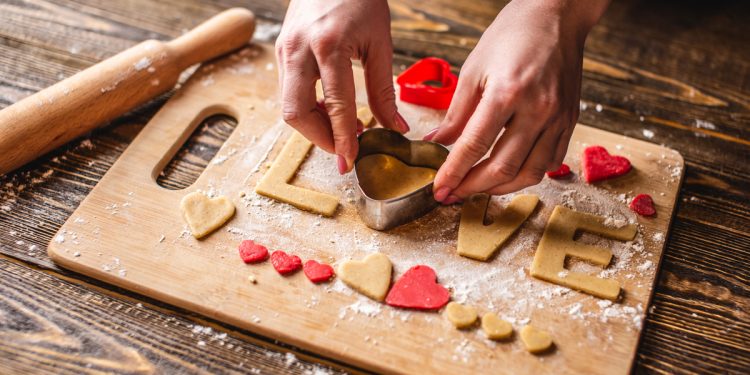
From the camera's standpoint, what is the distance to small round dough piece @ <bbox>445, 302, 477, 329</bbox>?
1.34 meters

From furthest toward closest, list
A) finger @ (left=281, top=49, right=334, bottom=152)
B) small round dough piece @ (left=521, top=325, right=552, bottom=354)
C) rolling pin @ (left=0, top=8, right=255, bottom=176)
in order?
rolling pin @ (left=0, top=8, right=255, bottom=176) < finger @ (left=281, top=49, right=334, bottom=152) < small round dough piece @ (left=521, top=325, right=552, bottom=354)

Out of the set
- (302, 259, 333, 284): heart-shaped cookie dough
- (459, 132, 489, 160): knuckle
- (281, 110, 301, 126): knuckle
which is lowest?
(302, 259, 333, 284): heart-shaped cookie dough

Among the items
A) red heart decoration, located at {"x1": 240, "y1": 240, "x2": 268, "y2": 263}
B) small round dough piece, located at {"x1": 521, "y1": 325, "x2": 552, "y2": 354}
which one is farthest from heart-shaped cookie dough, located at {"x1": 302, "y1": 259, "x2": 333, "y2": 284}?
small round dough piece, located at {"x1": 521, "y1": 325, "x2": 552, "y2": 354}

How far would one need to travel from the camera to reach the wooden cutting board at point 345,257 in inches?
52.0

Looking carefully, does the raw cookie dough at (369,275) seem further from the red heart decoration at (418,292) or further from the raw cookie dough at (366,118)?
the raw cookie dough at (366,118)

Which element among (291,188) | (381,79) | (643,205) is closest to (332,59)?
(381,79)

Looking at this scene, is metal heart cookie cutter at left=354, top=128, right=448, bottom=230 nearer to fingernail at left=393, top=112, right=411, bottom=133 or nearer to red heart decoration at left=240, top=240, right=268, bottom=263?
fingernail at left=393, top=112, right=411, bottom=133

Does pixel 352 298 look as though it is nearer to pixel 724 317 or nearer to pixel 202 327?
pixel 202 327

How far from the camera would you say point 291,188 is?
1.59 metres

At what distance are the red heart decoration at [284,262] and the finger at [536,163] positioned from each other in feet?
1.55

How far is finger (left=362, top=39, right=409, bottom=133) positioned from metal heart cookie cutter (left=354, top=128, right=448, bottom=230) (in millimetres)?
59

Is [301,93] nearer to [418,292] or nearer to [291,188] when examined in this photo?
[291,188]

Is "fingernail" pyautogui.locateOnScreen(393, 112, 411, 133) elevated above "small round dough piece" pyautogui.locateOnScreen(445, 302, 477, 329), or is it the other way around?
"fingernail" pyautogui.locateOnScreen(393, 112, 411, 133)

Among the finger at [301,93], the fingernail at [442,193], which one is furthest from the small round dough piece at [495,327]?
the finger at [301,93]
